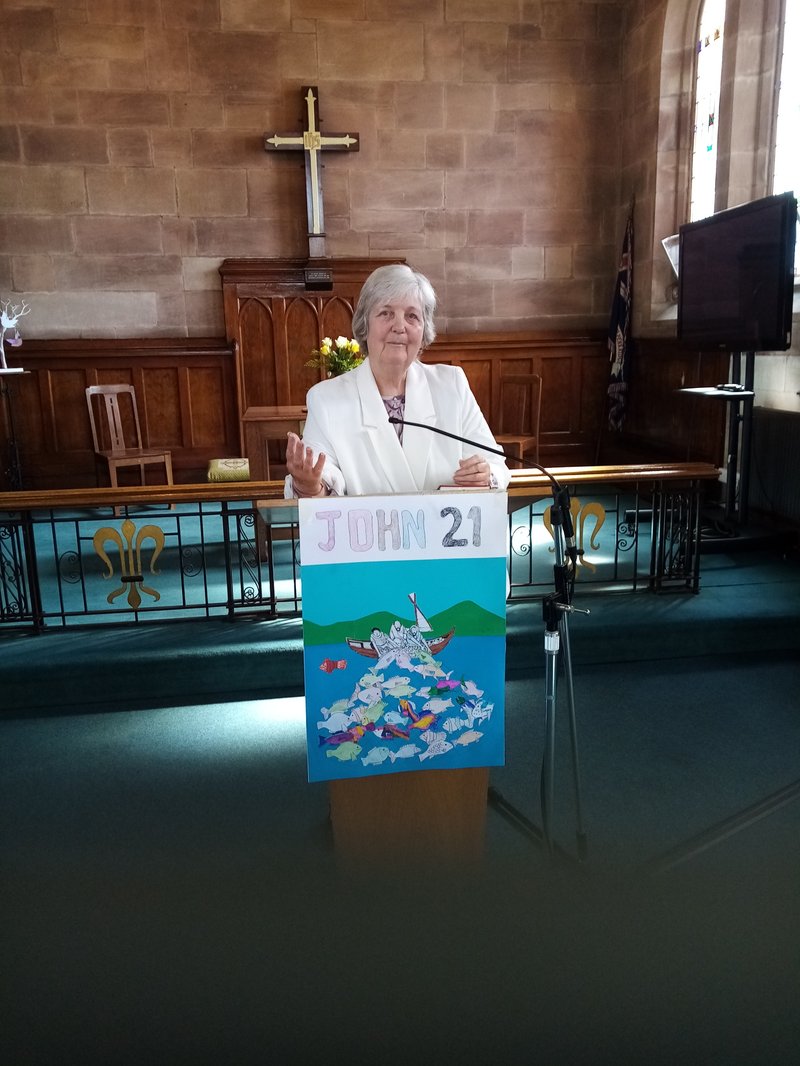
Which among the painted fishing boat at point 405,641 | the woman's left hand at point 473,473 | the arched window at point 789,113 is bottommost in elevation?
the painted fishing boat at point 405,641

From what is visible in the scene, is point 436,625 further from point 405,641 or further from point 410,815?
point 410,815

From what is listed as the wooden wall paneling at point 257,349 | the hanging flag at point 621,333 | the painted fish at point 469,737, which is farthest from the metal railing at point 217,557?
the wooden wall paneling at point 257,349

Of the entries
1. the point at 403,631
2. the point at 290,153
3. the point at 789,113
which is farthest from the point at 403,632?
the point at 290,153

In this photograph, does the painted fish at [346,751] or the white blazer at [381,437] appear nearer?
the painted fish at [346,751]

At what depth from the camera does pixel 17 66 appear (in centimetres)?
627

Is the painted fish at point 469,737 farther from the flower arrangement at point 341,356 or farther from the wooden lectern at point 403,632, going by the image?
the flower arrangement at point 341,356

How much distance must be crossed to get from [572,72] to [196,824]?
262 inches

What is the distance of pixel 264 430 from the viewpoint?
191 inches

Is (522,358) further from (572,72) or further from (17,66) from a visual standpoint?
(17,66)

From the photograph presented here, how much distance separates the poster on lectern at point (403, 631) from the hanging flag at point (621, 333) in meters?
5.43

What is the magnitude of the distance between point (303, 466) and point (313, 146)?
18.5ft

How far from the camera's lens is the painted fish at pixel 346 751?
5.73ft

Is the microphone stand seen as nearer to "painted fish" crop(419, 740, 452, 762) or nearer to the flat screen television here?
"painted fish" crop(419, 740, 452, 762)

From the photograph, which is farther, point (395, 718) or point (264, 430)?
point (264, 430)
